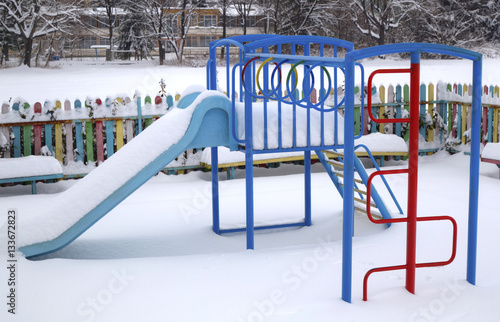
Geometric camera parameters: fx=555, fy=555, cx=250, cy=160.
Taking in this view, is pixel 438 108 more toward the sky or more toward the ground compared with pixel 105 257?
more toward the sky

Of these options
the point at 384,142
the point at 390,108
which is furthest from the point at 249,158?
the point at 390,108

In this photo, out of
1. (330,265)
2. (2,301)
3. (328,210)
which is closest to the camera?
(2,301)

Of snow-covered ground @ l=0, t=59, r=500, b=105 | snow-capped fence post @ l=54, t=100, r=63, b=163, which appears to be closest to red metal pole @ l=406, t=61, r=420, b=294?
snow-capped fence post @ l=54, t=100, r=63, b=163

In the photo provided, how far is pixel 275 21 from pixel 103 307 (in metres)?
27.6

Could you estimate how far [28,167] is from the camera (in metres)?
7.07

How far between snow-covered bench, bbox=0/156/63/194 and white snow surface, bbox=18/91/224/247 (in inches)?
102

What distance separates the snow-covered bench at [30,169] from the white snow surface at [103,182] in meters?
2.60

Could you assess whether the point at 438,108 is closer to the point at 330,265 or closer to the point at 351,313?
the point at 330,265

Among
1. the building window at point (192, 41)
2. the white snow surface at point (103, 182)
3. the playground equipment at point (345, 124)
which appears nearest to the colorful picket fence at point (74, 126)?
the playground equipment at point (345, 124)

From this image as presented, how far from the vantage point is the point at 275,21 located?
2967 cm

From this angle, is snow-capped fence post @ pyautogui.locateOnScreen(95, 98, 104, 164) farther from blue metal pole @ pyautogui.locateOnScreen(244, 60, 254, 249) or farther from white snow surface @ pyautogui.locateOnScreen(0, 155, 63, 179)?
blue metal pole @ pyautogui.locateOnScreen(244, 60, 254, 249)

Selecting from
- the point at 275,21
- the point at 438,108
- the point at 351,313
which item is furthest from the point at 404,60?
the point at 351,313

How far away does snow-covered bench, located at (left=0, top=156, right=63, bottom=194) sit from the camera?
22.9ft

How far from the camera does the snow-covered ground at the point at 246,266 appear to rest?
133 inches
